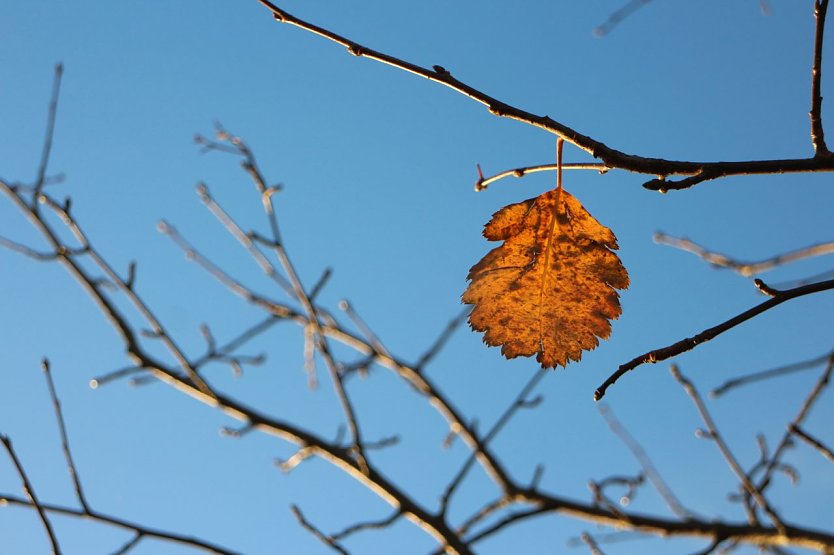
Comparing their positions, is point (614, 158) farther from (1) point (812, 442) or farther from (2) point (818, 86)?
(1) point (812, 442)

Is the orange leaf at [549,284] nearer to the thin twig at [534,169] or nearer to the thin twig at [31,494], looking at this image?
the thin twig at [534,169]

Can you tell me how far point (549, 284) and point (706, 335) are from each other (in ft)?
1.39

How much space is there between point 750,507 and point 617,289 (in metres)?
2.56

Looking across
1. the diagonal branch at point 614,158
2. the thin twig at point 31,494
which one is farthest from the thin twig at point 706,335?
the thin twig at point 31,494

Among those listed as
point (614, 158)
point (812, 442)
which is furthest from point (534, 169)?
point (812, 442)

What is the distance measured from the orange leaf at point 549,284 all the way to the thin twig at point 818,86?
407 mm

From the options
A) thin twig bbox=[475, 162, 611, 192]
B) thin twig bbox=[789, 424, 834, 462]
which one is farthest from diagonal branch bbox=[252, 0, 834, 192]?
thin twig bbox=[789, 424, 834, 462]

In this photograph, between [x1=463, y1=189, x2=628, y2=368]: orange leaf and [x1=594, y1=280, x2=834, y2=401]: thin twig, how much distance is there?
35 centimetres

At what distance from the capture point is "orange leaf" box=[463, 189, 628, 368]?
4.06 ft

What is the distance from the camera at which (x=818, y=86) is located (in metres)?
0.94

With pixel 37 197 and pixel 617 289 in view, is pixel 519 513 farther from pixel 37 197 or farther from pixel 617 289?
pixel 37 197

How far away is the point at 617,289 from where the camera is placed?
4.08 feet

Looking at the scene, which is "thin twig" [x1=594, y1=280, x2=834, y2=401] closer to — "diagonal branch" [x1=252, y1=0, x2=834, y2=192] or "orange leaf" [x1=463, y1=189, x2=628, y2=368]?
"diagonal branch" [x1=252, y1=0, x2=834, y2=192]

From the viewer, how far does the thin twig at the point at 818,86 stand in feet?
2.95
